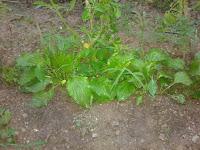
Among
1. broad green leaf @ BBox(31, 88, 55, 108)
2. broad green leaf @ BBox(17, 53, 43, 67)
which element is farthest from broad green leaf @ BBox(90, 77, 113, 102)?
broad green leaf @ BBox(17, 53, 43, 67)

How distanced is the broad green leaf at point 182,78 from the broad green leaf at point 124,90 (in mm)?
293

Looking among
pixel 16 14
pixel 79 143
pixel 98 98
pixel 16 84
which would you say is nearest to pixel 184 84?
pixel 98 98

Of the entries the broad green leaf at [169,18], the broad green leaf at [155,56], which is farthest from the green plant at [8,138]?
the broad green leaf at [169,18]

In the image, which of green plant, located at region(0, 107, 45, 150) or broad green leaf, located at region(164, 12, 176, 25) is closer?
green plant, located at region(0, 107, 45, 150)

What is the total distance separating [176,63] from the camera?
311cm

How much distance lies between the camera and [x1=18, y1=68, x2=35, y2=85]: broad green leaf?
3.07 metres

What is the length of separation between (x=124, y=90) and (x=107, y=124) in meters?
0.25

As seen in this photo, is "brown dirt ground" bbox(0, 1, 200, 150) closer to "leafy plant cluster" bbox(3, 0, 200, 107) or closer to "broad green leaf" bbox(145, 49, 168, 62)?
"leafy plant cluster" bbox(3, 0, 200, 107)

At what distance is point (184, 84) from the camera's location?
3113 mm

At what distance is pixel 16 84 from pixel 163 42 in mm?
1099

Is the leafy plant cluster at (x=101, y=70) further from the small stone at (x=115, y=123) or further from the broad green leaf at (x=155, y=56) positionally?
the small stone at (x=115, y=123)

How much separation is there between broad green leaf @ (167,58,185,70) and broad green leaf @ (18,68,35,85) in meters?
0.91

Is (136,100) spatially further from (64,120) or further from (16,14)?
(16,14)

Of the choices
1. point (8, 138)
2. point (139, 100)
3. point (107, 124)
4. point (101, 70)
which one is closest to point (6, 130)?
point (8, 138)
